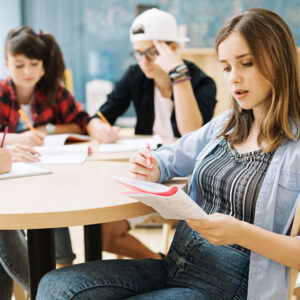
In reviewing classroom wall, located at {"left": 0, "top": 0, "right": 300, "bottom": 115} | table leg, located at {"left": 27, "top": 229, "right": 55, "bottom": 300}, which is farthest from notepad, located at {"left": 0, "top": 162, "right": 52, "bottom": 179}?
classroom wall, located at {"left": 0, "top": 0, "right": 300, "bottom": 115}

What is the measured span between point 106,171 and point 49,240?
272mm

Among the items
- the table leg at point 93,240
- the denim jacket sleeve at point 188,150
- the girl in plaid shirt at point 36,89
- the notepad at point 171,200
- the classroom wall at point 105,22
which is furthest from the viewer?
the classroom wall at point 105,22

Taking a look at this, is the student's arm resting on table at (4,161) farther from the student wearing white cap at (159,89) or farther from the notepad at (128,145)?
the student wearing white cap at (159,89)

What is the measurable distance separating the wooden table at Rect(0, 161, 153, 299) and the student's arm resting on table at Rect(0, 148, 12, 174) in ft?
0.21

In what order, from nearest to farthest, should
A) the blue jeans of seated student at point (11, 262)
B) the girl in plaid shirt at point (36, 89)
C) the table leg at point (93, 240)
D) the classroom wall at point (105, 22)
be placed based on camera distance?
the blue jeans of seated student at point (11, 262) → the table leg at point (93, 240) → the girl in plaid shirt at point (36, 89) → the classroom wall at point (105, 22)

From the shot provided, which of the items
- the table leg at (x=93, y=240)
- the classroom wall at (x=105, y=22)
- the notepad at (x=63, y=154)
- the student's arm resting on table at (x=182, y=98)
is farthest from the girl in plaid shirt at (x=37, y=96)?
the classroom wall at (x=105, y=22)

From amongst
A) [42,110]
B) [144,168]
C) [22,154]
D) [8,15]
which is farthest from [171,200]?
[8,15]

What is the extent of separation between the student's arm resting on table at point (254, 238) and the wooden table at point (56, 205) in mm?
178

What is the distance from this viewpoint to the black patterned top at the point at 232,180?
2.97 feet

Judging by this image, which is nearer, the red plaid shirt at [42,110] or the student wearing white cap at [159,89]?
the student wearing white cap at [159,89]

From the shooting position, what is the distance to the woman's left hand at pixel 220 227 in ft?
2.58

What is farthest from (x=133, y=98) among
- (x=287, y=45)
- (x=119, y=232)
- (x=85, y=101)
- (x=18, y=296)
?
(x=85, y=101)

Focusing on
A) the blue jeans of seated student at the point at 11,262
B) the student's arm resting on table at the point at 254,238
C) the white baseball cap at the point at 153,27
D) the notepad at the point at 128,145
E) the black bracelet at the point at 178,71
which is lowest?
the blue jeans of seated student at the point at 11,262

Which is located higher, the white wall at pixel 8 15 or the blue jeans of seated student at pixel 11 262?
the white wall at pixel 8 15
